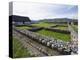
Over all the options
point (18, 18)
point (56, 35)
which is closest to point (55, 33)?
point (56, 35)

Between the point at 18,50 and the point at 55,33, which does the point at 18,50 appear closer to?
the point at 18,50

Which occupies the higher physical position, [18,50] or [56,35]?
[56,35]

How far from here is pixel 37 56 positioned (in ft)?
5.78

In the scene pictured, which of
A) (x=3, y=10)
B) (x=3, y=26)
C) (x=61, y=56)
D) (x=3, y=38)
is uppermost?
(x=3, y=10)

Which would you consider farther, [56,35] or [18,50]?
[56,35]

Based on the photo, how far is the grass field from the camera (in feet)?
5.48

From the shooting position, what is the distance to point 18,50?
1.69 meters

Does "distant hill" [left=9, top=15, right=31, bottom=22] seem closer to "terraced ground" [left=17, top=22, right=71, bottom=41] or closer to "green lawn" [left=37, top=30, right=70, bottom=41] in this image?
"terraced ground" [left=17, top=22, right=71, bottom=41]

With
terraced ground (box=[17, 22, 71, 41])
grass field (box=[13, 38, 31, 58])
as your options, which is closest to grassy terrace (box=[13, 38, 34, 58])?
grass field (box=[13, 38, 31, 58])

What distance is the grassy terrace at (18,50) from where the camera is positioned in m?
1.67

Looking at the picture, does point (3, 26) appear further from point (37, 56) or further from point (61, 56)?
point (61, 56)

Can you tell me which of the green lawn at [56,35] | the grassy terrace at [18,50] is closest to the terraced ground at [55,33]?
the green lawn at [56,35]

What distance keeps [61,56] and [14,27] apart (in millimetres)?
579

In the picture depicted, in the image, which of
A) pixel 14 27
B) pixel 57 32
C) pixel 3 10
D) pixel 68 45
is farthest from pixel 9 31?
pixel 68 45
